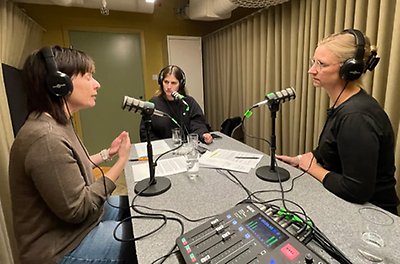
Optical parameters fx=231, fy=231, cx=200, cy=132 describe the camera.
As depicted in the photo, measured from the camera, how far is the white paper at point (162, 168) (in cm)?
123

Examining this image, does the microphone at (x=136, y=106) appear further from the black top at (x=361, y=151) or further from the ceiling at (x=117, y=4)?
the ceiling at (x=117, y=4)

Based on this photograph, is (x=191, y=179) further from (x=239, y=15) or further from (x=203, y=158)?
(x=239, y=15)

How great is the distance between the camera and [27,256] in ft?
2.75

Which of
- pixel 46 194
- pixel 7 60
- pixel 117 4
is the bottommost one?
pixel 46 194

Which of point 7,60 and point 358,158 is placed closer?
point 358,158

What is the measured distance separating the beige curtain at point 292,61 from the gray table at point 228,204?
0.94 metres

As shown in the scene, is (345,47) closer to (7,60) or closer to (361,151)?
(361,151)

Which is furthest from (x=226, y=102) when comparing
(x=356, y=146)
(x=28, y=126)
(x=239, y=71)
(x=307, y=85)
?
(x=28, y=126)

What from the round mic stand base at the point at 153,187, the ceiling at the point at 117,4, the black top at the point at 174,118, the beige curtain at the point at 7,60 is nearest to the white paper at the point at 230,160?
the round mic stand base at the point at 153,187

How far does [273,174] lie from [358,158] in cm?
37

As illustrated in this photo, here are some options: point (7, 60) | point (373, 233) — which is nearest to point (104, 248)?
point (373, 233)

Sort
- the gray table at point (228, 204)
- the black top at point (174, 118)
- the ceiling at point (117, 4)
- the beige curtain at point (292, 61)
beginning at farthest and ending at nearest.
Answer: the ceiling at point (117, 4)
the black top at point (174, 118)
the beige curtain at point (292, 61)
the gray table at point (228, 204)

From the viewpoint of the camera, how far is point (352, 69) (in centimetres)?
103

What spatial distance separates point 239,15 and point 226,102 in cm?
126
